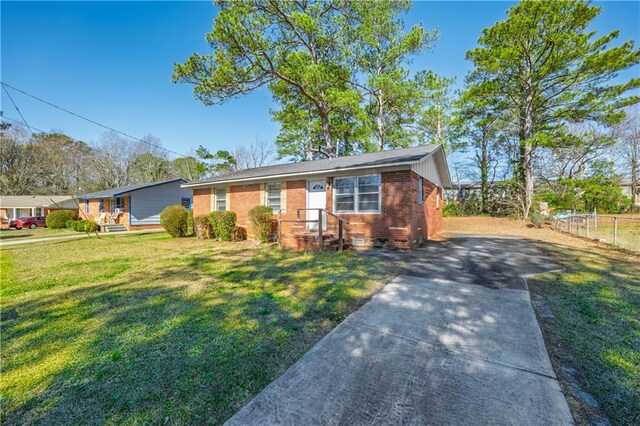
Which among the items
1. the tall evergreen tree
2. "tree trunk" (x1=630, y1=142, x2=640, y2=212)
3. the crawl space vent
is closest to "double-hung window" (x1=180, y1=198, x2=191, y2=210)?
the crawl space vent

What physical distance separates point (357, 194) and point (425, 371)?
7.39m

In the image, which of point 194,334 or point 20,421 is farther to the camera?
point 194,334

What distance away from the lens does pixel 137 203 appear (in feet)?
69.1

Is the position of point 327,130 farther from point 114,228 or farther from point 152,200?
point 114,228

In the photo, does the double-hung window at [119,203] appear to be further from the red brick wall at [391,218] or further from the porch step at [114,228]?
the red brick wall at [391,218]

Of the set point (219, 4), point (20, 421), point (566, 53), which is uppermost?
point (219, 4)

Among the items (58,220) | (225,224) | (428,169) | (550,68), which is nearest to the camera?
(428,169)

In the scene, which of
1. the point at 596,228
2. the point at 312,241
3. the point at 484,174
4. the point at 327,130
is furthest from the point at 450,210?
the point at 312,241

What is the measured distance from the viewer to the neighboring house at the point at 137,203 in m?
20.7

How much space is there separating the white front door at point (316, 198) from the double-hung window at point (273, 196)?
1588 millimetres

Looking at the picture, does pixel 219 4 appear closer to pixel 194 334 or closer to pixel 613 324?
pixel 194 334

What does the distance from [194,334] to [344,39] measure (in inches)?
833

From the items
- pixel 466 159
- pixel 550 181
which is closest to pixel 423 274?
pixel 550 181

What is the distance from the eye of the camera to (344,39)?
18.9 metres
